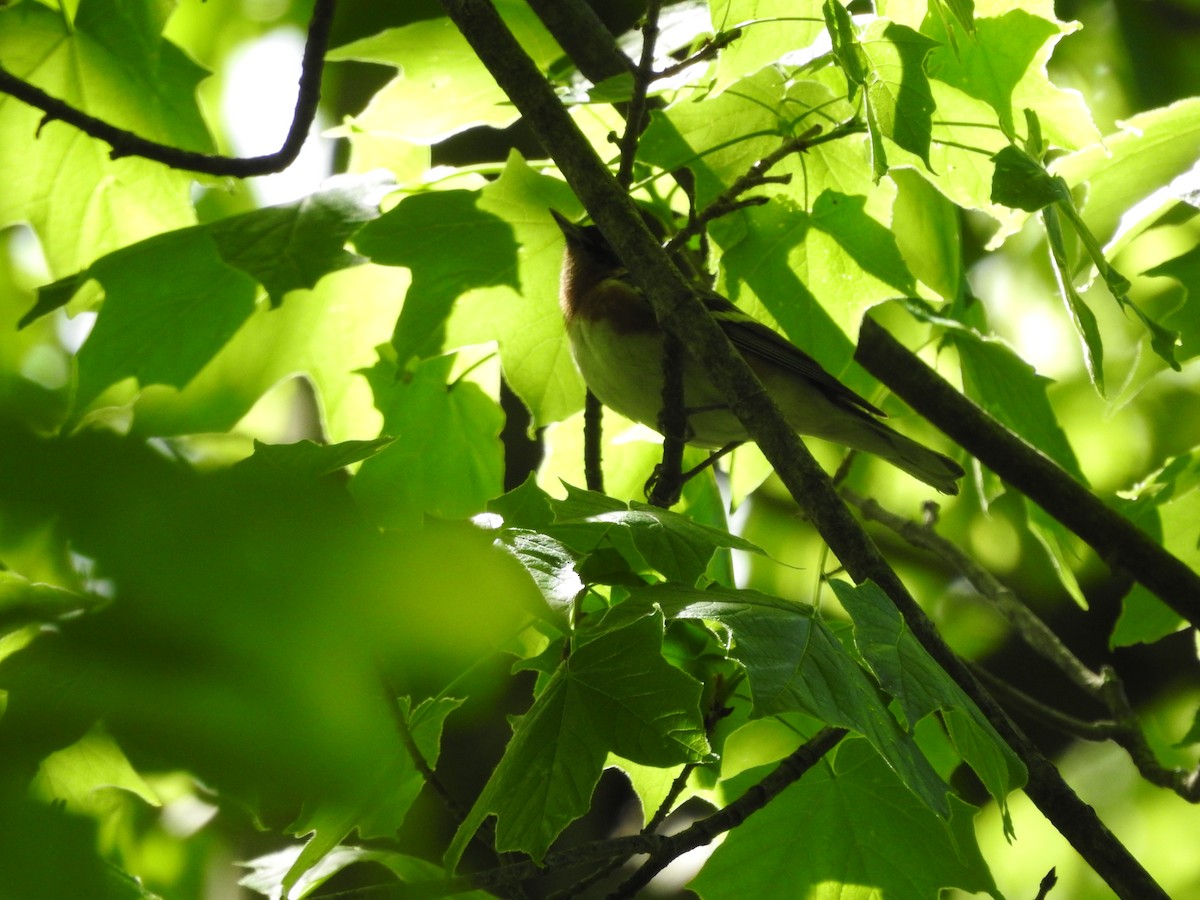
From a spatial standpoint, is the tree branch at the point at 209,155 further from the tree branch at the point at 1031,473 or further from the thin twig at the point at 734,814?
the thin twig at the point at 734,814

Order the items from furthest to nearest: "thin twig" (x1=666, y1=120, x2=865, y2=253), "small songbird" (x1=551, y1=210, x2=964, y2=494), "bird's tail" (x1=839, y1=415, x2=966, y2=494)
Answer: "bird's tail" (x1=839, y1=415, x2=966, y2=494) < "small songbird" (x1=551, y1=210, x2=964, y2=494) < "thin twig" (x1=666, y1=120, x2=865, y2=253)

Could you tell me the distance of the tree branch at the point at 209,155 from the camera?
7.02ft

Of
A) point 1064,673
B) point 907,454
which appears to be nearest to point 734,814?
point 907,454

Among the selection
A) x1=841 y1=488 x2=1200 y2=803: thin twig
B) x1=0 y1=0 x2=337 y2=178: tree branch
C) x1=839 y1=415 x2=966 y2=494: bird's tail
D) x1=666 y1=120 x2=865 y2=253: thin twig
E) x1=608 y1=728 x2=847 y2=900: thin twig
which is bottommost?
x1=841 y1=488 x2=1200 y2=803: thin twig

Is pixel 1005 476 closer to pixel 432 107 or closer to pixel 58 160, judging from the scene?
pixel 432 107

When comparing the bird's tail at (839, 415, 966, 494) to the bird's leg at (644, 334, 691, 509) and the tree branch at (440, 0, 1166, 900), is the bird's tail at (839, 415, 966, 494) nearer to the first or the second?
the bird's leg at (644, 334, 691, 509)

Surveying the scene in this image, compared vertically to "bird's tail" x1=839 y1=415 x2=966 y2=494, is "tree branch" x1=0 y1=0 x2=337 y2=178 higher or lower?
higher

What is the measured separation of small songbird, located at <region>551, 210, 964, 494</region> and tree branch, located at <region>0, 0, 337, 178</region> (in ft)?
2.16

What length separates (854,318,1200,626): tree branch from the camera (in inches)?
106

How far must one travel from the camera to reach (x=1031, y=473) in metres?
2.83

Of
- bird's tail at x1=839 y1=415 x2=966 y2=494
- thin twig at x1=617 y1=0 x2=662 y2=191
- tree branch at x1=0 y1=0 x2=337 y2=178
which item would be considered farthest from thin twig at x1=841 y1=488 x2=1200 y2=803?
tree branch at x1=0 y1=0 x2=337 y2=178

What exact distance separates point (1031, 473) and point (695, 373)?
3.29 feet

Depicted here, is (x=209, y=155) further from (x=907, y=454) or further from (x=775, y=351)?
(x=907, y=454)

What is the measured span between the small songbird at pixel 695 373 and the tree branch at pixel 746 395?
646 millimetres
